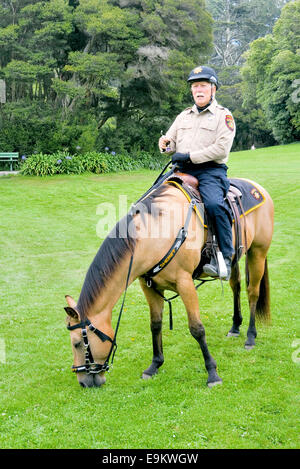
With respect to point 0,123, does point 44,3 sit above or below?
above

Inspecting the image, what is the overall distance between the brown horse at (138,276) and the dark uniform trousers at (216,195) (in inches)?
6.7

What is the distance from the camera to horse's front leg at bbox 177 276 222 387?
3.98 metres

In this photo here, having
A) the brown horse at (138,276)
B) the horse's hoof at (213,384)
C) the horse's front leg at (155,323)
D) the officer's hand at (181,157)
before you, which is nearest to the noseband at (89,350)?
the brown horse at (138,276)

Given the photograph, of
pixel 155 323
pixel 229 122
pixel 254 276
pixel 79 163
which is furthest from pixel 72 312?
pixel 79 163

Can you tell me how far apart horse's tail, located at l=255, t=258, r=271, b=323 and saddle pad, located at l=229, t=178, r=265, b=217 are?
0.78 m

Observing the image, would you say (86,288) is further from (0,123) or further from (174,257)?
(0,123)

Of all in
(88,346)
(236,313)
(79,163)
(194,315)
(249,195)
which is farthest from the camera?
(79,163)

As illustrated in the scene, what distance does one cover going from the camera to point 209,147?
13.7 feet

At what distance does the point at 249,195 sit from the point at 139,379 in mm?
2348

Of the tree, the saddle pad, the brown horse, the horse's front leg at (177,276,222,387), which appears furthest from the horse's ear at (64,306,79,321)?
the tree

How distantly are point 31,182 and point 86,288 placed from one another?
13518mm

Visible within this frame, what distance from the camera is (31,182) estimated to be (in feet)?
53.6

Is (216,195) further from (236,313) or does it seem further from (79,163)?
(79,163)

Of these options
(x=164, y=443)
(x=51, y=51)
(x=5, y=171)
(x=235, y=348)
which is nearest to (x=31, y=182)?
(x=5, y=171)
